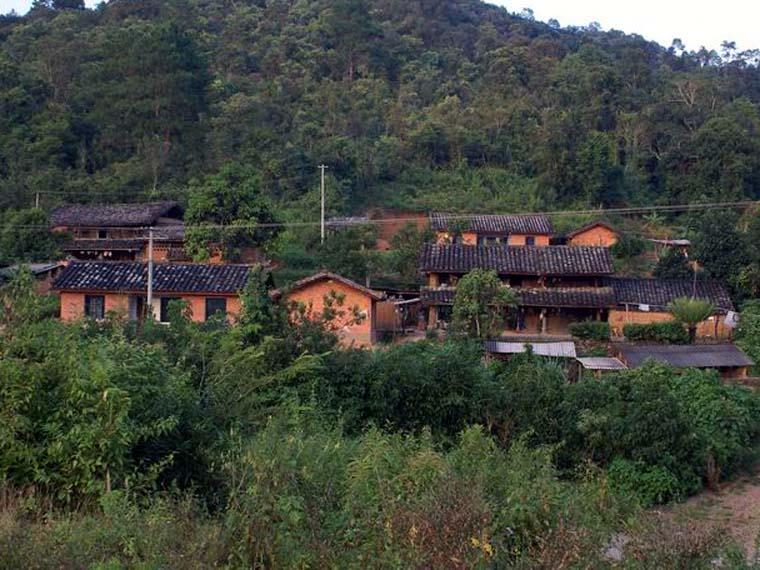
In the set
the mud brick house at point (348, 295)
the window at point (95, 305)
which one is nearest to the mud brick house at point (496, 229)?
the mud brick house at point (348, 295)

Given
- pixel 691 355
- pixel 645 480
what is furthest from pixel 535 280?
pixel 645 480

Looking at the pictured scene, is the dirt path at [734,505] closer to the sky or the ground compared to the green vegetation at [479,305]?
closer to the ground

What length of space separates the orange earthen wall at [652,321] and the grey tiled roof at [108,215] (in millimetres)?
17344

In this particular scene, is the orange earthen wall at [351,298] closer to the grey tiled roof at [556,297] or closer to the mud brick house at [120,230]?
the grey tiled roof at [556,297]

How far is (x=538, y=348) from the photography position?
70.0 ft

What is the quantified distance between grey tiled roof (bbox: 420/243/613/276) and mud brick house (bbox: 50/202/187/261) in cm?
924

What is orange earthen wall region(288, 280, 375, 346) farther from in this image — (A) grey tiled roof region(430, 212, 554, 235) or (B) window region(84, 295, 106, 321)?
(A) grey tiled roof region(430, 212, 554, 235)

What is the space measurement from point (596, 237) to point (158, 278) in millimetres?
18149

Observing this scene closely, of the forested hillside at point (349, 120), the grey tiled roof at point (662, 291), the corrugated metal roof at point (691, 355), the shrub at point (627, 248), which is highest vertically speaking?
the forested hillside at point (349, 120)

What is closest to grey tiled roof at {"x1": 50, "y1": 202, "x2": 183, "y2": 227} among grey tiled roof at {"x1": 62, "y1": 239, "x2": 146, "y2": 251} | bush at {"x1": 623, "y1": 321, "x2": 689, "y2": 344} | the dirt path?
grey tiled roof at {"x1": 62, "y1": 239, "x2": 146, "y2": 251}

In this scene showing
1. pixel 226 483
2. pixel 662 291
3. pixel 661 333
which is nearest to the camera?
pixel 226 483

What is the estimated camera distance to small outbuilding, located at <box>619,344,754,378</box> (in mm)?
20312

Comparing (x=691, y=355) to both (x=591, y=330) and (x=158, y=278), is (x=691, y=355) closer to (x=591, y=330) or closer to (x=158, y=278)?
(x=591, y=330)

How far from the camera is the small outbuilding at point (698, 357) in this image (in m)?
20.3
